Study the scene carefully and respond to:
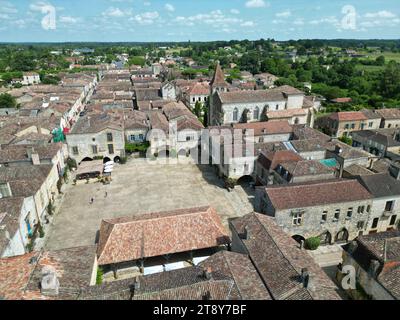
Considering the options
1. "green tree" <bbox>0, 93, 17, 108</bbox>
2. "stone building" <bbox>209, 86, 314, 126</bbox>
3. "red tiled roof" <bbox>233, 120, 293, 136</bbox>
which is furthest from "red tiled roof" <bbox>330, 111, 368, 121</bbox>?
"green tree" <bbox>0, 93, 17, 108</bbox>

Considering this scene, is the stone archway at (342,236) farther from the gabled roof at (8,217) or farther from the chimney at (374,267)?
the gabled roof at (8,217)

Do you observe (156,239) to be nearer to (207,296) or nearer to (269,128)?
(207,296)

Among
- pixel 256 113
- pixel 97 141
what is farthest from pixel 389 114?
pixel 97 141

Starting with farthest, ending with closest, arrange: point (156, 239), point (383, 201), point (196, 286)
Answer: point (383, 201)
point (156, 239)
point (196, 286)

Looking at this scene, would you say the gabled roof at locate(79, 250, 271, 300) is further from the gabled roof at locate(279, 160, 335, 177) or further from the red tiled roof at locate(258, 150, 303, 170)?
the red tiled roof at locate(258, 150, 303, 170)

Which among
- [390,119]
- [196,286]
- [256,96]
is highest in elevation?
[256,96]

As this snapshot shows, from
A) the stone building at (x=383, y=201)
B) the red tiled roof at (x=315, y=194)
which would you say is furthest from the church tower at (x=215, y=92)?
the stone building at (x=383, y=201)
